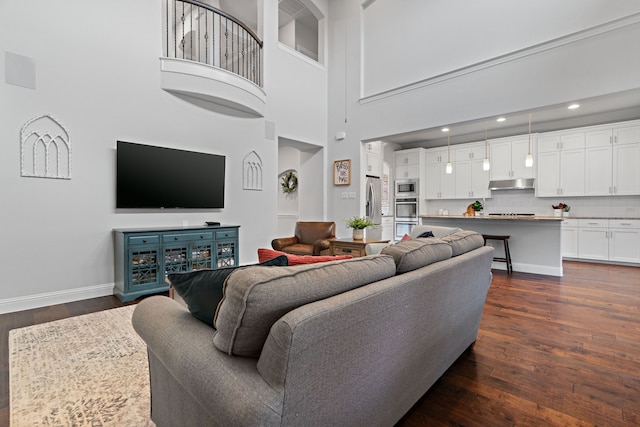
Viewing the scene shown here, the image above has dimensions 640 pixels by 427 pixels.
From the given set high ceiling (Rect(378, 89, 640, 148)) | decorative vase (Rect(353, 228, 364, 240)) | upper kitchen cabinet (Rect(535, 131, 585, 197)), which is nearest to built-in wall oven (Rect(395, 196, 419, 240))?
high ceiling (Rect(378, 89, 640, 148))

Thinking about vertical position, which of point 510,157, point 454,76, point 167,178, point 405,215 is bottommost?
point 405,215

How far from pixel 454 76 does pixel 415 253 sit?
4.38 meters

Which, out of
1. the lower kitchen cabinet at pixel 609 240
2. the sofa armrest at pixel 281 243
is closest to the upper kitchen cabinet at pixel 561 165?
the lower kitchen cabinet at pixel 609 240

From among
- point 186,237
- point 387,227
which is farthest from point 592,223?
point 186,237

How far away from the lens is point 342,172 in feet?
20.5

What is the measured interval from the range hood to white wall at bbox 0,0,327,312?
6154mm

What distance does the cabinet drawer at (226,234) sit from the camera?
4.20 meters

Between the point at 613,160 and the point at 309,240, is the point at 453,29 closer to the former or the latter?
the point at 613,160

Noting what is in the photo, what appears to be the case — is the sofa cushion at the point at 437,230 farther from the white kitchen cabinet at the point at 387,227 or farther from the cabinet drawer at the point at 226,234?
the white kitchen cabinet at the point at 387,227

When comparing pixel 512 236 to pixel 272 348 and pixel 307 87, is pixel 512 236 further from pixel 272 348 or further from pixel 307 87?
pixel 272 348

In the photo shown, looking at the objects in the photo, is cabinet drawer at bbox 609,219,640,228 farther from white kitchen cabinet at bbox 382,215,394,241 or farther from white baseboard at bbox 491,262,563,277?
white kitchen cabinet at bbox 382,215,394,241

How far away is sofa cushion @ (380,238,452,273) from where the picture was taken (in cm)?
140

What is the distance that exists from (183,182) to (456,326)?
12.5 ft

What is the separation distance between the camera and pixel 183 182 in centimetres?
427
